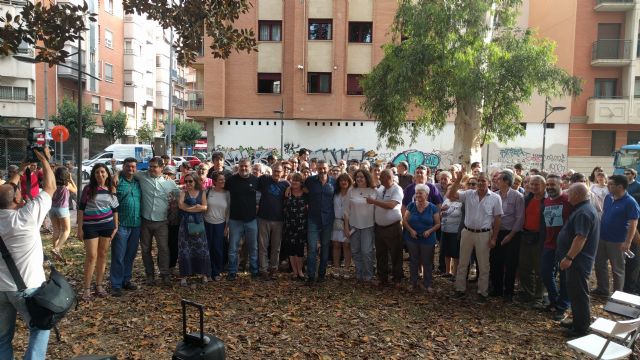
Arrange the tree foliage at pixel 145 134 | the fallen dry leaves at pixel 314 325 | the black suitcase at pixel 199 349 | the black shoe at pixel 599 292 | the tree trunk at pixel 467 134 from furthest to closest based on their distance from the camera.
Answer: the tree foliage at pixel 145 134
the tree trunk at pixel 467 134
the black shoe at pixel 599 292
the fallen dry leaves at pixel 314 325
the black suitcase at pixel 199 349

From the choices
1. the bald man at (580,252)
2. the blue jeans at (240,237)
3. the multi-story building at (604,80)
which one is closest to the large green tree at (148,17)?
the blue jeans at (240,237)

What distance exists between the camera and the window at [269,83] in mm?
30453

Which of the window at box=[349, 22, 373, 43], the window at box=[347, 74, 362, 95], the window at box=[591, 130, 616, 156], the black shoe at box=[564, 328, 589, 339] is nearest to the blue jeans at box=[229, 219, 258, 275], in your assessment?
the black shoe at box=[564, 328, 589, 339]

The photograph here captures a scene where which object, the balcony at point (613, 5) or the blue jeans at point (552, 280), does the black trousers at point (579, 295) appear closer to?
the blue jeans at point (552, 280)

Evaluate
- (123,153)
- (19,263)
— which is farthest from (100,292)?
(123,153)

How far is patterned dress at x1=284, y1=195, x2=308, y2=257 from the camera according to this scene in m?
7.80

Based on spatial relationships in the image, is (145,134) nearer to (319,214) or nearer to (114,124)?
(114,124)

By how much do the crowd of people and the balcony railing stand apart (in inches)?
1042

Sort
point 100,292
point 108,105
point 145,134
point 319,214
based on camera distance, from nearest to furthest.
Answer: point 100,292, point 319,214, point 108,105, point 145,134

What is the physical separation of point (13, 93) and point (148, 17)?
3716 centimetres

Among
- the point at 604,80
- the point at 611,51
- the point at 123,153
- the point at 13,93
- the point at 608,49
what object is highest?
the point at 608,49

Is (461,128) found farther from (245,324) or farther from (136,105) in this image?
(136,105)

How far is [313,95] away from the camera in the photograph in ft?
98.3

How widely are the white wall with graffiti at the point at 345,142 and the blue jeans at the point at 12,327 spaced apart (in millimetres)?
26081
